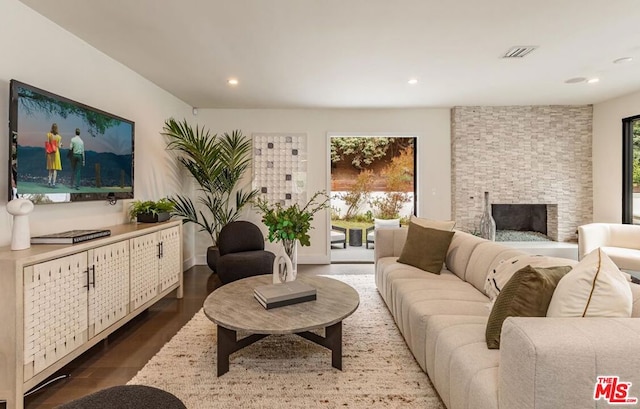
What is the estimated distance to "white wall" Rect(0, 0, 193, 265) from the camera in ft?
7.12

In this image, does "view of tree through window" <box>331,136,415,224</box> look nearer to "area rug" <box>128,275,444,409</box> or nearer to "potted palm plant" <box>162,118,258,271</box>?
"potted palm plant" <box>162,118,258,271</box>

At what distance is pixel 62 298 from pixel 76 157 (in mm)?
→ 1229

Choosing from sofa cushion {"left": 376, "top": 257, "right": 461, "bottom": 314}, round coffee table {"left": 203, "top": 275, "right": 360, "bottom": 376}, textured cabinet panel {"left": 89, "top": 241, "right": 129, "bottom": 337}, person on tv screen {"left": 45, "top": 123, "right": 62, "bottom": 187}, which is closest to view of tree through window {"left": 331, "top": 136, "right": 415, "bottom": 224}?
sofa cushion {"left": 376, "top": 257, "right": 461, "bottom": 314}

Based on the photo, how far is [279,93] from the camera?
14.7 ft

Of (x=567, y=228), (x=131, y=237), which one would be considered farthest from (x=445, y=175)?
(x=131, y=237)

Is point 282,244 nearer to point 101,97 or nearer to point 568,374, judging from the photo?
point 568,374

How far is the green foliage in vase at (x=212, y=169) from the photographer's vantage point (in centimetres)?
445

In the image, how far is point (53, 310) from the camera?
1906 millimetres

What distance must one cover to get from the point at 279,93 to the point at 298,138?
41.9 inches

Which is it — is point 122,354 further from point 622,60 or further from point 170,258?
point 622,60

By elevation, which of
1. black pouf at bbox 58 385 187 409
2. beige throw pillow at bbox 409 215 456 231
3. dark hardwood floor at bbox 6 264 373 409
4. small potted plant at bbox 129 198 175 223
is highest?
small potted plant at bbox 129 198 175 223

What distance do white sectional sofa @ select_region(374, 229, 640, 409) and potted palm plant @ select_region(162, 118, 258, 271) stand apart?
315 cm

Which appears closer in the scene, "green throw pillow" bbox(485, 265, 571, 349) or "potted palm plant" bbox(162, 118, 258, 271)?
"green throw pillow" bbox(485, 265, 571, 349)

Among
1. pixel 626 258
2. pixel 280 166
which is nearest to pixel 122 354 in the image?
pixel 280 166
